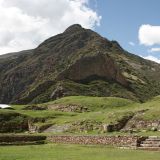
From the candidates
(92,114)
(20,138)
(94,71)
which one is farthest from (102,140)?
(94,71)

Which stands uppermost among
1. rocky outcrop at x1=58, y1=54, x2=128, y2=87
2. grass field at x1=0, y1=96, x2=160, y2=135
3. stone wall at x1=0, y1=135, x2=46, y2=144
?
rocky outcrop at x1=58, y1=54, x2=128, y2=87

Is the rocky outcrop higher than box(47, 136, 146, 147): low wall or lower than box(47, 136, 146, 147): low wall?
higher

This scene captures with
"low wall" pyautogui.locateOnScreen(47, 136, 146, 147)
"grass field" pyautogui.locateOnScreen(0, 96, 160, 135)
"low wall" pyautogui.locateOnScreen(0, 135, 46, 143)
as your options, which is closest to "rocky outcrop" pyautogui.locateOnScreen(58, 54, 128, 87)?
"grass field" pyautogui.locateOnScreen(0, 96, 160, 135)

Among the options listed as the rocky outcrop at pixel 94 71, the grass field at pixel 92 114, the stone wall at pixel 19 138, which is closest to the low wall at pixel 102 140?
the stone wall at pixel 19 138

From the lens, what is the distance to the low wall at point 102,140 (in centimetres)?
3375

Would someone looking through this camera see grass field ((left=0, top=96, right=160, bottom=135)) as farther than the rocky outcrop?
No

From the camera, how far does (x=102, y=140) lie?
3703 centimetres

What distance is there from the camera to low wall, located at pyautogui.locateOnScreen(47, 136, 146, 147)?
3375 cm

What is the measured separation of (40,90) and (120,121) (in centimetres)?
7307

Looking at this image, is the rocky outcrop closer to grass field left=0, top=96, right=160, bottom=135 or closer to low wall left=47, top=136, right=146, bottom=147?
grass field left=0, top=96, right=160, bottom=135

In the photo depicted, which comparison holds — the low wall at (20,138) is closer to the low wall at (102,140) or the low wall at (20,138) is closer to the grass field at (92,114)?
the low wall at (102,140)

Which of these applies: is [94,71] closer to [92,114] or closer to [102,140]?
[92,114]

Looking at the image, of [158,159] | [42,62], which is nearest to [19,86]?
[42,62]

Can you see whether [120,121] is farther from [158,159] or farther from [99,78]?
[99,78]
